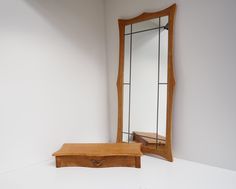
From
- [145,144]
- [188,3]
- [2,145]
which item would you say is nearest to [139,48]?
[188,3]

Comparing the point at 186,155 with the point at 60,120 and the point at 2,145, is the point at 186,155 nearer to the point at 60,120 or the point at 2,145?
the point at 60,120

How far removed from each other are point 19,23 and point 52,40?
0.78ft

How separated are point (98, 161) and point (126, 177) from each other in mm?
221

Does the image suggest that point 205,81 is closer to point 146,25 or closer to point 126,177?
point 146,25

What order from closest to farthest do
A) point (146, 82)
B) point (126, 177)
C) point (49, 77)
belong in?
point (126, 177)
point (49, 77)
point (146, 82)

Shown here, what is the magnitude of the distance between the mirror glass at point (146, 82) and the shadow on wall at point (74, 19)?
292 millimetres

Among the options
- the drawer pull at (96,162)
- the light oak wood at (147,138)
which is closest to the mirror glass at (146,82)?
the light oak wood at (147,138)

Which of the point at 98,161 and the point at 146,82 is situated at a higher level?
the point at 146,82

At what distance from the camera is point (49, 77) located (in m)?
1.50

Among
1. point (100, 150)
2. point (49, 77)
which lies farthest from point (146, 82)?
point (49, 77)

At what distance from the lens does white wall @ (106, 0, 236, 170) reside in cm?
127

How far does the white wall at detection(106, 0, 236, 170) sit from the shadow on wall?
0.49 m

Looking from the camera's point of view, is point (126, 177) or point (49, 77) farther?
point (49, 77)

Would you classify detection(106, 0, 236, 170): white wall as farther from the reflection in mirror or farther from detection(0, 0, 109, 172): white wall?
detection(0, 0, 109, 172): white wall
